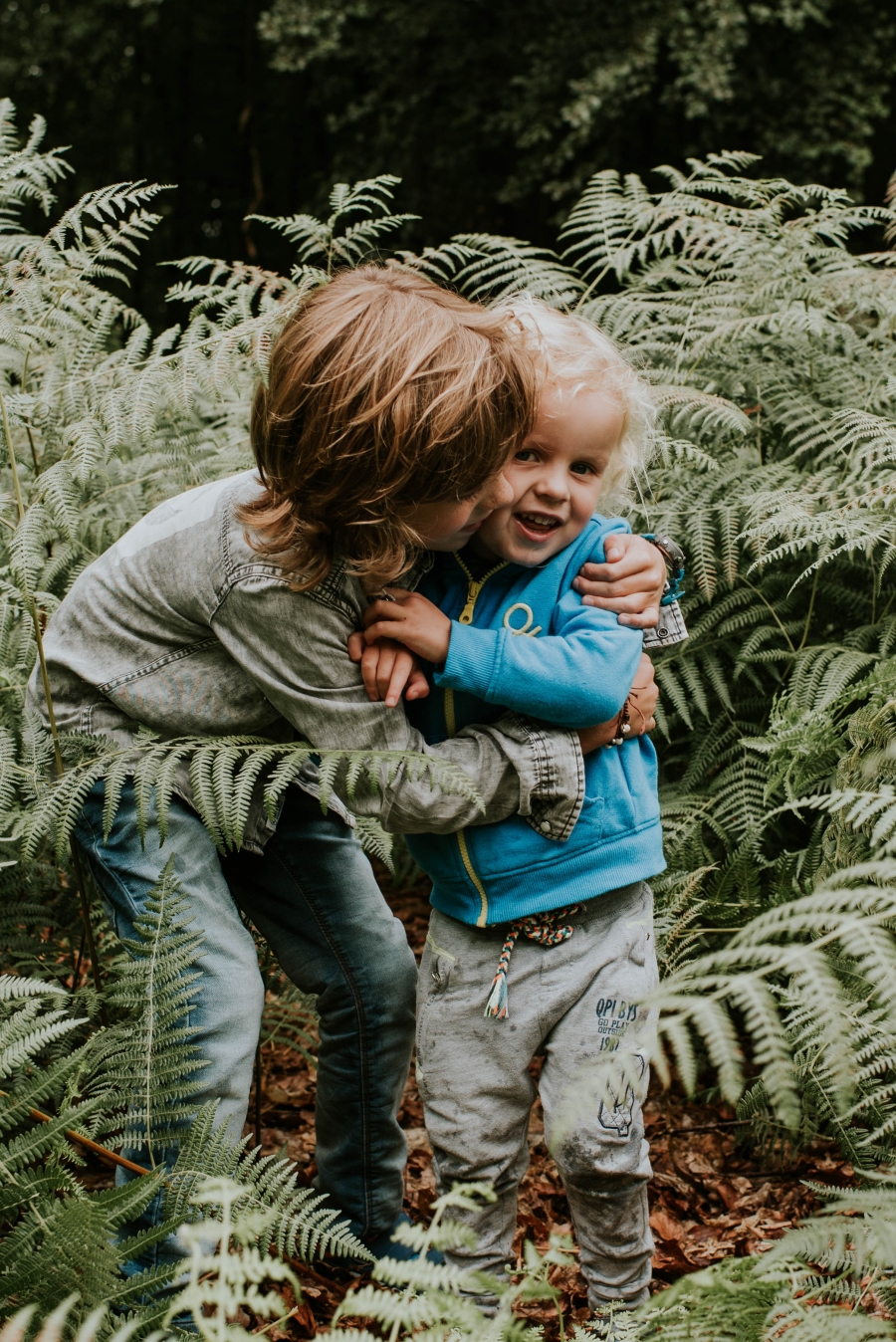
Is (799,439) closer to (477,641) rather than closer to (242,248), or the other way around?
(477,641)

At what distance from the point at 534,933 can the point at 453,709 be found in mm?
448

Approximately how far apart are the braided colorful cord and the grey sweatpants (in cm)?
2

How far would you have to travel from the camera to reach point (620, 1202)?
1.96 m

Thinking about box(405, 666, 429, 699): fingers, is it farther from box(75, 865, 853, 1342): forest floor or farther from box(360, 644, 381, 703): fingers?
box(75, 865, 853, 1342): forest floor

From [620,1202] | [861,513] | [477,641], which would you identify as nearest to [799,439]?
[861,513]

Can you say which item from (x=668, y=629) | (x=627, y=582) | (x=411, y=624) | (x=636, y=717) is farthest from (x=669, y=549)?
(x=411, y=624)

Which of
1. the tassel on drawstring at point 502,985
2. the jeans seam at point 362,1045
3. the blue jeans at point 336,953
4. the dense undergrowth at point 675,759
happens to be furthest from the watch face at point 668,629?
the jeans seam at point 362,1045

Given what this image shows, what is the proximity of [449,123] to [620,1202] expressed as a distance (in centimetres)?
856

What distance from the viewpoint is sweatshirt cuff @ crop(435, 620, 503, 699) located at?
187 cm

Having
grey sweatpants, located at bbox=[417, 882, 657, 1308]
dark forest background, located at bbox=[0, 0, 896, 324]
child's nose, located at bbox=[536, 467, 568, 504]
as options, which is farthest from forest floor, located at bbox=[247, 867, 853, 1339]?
dark forest background, located at bbox=[0, 0, 896, 324]

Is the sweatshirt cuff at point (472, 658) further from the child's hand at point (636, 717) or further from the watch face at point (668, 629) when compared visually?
the watch face at point (668, 629)

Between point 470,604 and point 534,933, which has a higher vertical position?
point 470,604

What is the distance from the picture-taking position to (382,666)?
1842 millimetres

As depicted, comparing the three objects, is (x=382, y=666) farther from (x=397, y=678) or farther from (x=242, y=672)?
(x=242, y=672)
